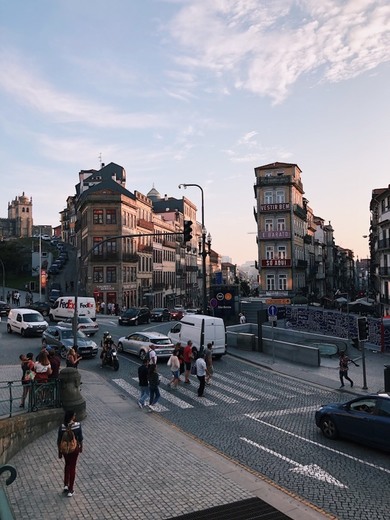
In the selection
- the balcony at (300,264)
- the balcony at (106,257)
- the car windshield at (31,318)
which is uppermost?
the balcony at (106,257)

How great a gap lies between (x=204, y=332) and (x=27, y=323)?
43.6ft

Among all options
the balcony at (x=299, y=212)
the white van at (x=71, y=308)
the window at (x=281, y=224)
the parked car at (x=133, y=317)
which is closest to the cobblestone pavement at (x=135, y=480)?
the white van at (x=71, y=308)

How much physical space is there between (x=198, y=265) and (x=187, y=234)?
325 feet

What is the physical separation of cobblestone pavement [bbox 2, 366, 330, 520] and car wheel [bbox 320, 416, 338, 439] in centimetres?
351

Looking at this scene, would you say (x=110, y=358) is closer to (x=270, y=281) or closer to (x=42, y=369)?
(x=42, y=369)

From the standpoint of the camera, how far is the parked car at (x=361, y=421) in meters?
12.0

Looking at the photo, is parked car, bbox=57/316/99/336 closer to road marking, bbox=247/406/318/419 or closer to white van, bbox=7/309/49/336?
white van, bbox=7/309/49/336

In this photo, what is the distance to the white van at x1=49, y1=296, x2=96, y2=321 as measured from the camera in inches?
1387

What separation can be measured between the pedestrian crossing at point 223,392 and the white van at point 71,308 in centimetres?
1490

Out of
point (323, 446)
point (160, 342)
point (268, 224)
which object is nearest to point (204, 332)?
point (160, 342)

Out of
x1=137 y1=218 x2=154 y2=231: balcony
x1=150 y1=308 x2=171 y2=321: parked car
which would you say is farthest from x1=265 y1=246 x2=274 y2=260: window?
x1=150 y1=308 x2=171 y2=321: parked car

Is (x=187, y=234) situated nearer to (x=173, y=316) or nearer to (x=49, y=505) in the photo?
(x=49, y=505)

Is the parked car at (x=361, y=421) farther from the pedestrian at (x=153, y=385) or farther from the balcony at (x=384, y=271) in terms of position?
the balcony at (x=384, y=271)

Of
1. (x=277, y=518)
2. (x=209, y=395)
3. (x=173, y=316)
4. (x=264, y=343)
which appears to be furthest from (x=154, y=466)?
(x=173, y=316)
